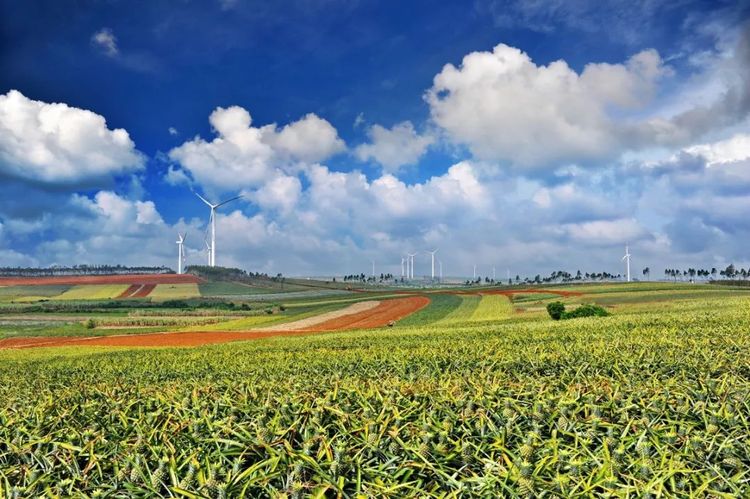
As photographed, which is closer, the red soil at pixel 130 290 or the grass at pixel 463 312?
the grass at pixel 463 312

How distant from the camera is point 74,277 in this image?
130500 mm

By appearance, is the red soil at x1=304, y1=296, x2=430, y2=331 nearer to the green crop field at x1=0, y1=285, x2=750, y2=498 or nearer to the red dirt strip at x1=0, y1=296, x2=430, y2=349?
the red dirt strip at x1=0, y1=296, x2=430, y2=349

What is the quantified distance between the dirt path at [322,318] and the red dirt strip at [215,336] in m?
1.35

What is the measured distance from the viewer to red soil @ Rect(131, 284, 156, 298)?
331 feet

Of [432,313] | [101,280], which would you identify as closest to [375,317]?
[432,313]

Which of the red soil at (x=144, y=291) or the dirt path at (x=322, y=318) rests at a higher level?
the red soil at (x=144, y=291)

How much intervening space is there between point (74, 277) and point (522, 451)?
150 metres

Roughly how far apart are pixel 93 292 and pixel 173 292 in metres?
17.4

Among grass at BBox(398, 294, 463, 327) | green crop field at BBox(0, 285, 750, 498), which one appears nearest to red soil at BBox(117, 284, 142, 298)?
grass at BBox(398, 294, 463, 327)

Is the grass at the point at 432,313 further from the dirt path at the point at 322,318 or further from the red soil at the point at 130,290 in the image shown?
the red soil at the point at 130,290

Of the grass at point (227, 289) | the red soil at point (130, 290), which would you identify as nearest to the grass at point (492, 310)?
the grass at point (227, 289)

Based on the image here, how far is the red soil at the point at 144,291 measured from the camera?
101 meters

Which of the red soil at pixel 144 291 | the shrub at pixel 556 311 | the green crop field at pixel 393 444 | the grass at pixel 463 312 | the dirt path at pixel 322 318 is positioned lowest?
the dirt path at pixel 322 318

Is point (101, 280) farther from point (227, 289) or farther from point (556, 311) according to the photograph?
point (556, 311)
